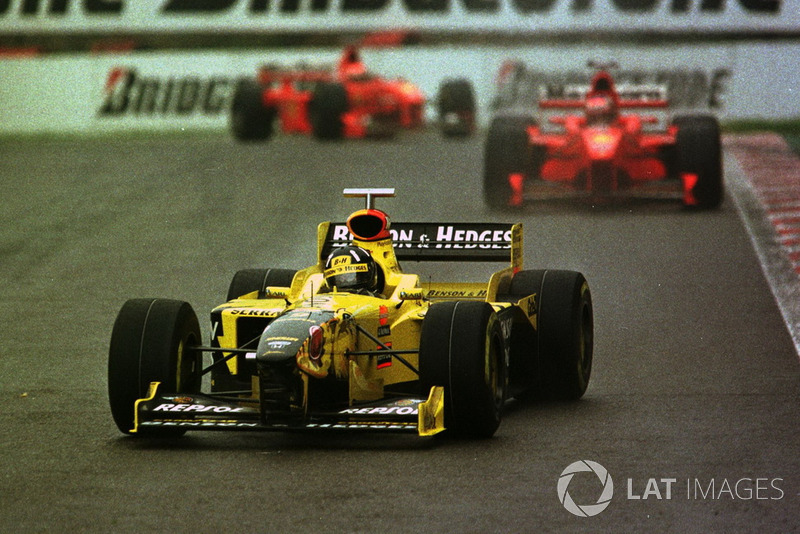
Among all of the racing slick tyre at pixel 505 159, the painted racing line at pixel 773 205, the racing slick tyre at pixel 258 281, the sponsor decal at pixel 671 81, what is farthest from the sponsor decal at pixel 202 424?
the sponsor decal at pixel 671 81

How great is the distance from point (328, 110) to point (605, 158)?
345 inches

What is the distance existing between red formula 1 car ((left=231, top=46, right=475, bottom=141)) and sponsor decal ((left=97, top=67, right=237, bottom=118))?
4.86ft

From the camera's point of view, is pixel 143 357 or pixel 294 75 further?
pixel 294 75

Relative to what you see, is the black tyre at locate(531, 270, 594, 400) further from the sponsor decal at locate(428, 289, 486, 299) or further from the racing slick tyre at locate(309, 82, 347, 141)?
the racing slick tyre at locate(309, 82, 347, 141)

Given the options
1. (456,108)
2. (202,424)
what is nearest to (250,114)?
(456,108)

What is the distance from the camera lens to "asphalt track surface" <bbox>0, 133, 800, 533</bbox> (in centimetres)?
691

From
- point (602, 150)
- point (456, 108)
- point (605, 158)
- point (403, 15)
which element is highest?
point (403, 15)

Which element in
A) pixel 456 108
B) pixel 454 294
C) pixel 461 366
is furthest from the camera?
pixel 456 108

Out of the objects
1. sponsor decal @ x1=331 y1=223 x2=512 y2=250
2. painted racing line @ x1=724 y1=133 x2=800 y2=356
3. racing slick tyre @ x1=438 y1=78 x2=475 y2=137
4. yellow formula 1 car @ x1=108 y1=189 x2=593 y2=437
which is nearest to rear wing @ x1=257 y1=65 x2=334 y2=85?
racing slick tyre @ x1=438 y1=78 x2=475 y2=137

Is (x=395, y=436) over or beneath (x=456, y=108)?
over

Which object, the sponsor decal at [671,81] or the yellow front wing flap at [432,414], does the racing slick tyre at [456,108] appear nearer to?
the sponsor decal at [671,81]

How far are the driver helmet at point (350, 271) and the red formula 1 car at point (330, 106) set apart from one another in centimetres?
1769

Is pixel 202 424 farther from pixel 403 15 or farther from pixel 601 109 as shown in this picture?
pixel 403 15

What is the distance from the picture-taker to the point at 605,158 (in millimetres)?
19531
